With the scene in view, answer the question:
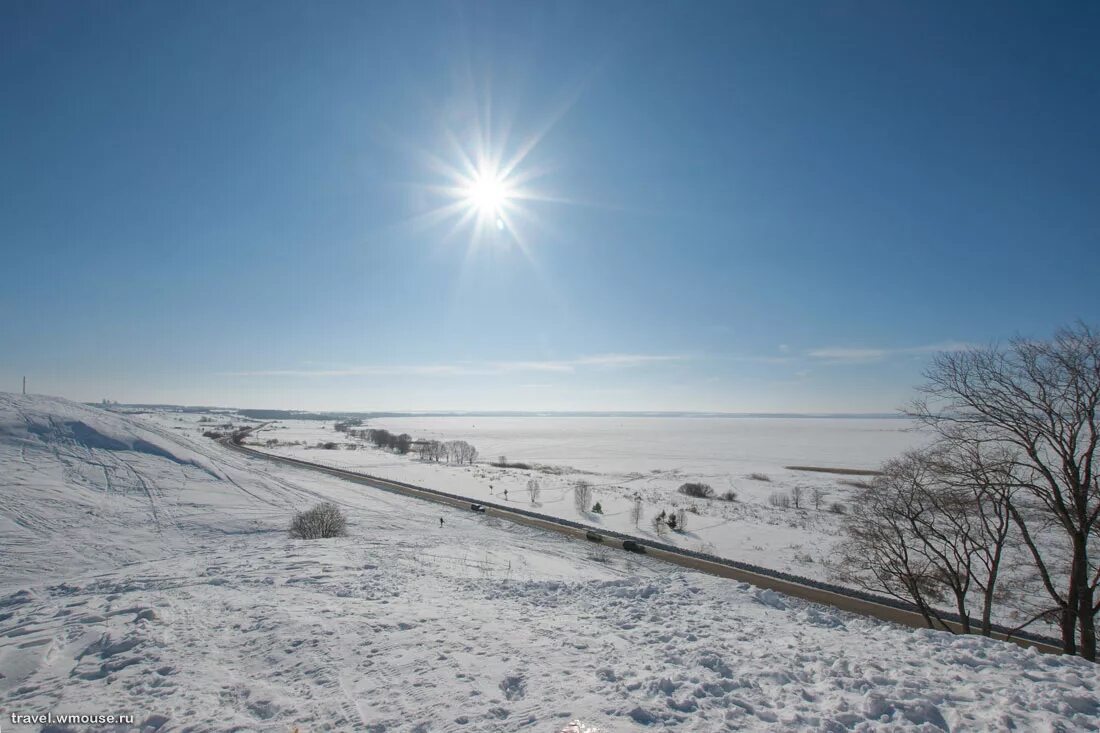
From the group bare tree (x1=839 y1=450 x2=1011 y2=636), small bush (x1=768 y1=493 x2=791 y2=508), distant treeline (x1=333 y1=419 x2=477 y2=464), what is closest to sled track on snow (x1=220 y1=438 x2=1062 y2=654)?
bare tree (x1=839 y1=450 x2=1011 y2=636)

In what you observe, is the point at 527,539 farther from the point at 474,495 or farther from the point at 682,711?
the point at 682,711

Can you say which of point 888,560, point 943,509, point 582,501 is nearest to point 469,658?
point 943,509

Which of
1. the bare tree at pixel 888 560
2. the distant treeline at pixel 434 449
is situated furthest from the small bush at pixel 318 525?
the distant treeline at pixel 434 449

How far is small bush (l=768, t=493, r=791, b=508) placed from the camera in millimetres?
49125

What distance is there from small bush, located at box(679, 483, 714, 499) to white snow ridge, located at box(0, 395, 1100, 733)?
1743 inches

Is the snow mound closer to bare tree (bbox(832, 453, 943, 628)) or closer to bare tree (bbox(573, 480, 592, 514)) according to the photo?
bare tree (bbox(573, 480, 592, 514))

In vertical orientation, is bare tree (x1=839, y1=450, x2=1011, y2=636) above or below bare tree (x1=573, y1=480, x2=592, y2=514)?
above

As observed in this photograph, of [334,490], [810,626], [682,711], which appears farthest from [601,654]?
[334,490]

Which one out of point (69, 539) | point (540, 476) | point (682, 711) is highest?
point (682, 711)

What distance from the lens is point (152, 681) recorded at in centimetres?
652

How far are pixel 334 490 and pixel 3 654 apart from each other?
34791mm

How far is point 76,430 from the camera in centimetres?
3403

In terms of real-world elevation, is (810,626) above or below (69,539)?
above

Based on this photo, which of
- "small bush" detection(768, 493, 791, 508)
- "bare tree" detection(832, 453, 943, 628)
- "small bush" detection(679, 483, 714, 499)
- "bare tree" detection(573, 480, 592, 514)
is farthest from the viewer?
"small bush" detection(679, 483, 714, 499)
